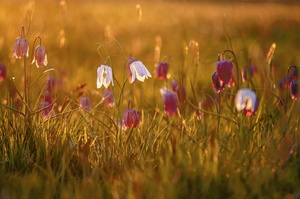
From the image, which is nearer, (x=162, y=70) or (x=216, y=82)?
(x=216, y=82)

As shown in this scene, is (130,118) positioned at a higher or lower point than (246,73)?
lower

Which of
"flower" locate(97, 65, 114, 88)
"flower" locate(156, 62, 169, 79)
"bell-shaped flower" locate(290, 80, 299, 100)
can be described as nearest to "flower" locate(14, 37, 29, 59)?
"flower" locate(97, 65, 114, 88)

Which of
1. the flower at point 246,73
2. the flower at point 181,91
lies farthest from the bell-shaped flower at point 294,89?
the flower at point 181,91

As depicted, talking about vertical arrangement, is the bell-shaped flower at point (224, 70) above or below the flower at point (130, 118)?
above

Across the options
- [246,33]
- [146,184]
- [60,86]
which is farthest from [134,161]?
[246,33]

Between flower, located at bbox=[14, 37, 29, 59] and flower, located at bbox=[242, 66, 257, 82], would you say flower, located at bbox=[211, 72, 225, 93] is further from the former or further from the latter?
flower, located at bbox=[14, 37, 29, 59]

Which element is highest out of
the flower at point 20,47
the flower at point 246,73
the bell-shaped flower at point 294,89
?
the flower at point 20,47

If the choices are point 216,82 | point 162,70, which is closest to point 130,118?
point 216,82

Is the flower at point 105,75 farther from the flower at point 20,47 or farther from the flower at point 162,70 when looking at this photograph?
the flower at point 162,70

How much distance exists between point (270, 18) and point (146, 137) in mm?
8370

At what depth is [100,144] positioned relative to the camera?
2838mm

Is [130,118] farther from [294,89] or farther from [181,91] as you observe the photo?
[294,89]

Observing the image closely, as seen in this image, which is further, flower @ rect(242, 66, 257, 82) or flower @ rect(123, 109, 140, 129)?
flower @ rect(242, 66, 257, 82)

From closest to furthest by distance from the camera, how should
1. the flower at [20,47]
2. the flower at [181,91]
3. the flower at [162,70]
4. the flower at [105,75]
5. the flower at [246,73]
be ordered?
the flower at [105,75]
the flower at [20,47]
the flower at [246,73]
the flower at [181,91]
the flower at [162,70]
